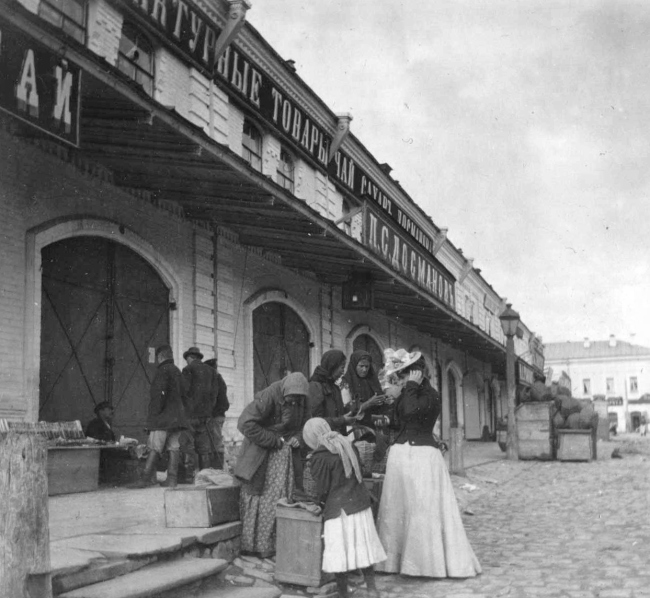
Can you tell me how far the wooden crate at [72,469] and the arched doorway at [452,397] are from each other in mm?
18795

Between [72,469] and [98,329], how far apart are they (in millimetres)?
1936

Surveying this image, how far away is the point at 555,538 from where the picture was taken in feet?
25.4

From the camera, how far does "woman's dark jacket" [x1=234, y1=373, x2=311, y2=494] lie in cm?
609

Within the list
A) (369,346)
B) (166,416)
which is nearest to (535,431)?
(369,346)

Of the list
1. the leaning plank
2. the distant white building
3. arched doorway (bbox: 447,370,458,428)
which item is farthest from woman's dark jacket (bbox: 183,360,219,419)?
the distant white building

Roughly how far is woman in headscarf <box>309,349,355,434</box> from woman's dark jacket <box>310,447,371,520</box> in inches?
36.2

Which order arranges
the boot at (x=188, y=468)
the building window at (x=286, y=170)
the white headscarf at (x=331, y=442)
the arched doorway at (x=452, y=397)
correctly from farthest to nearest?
the arched doorway at (x=452, y=397), the building window at (x=286, y=170), the boot at (x=188, y=468), the white headscarf at (x=331, y=442)

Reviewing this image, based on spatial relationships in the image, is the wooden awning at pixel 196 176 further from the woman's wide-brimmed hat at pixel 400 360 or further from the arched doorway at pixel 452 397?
the arched doorway at pixel 452 397

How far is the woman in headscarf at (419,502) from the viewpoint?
6125 millimetres

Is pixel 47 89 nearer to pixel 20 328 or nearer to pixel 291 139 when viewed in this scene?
pixel 20 328

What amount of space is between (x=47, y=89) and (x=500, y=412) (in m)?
32.5

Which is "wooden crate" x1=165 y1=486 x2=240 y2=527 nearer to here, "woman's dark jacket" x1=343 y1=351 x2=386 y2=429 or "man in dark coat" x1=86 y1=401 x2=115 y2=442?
"woman's dark jacket" x1=343 y1=351 x2=386 y2=429

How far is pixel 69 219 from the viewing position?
8344 mm

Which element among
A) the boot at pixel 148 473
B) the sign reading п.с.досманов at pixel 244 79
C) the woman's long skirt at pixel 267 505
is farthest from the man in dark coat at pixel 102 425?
the sign reading п.с.досманов at pixel 244 79
